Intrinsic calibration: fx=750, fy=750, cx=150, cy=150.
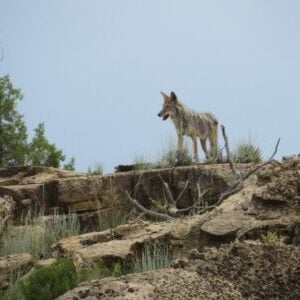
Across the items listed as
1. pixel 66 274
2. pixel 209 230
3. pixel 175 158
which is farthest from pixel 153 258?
pixel 175 158

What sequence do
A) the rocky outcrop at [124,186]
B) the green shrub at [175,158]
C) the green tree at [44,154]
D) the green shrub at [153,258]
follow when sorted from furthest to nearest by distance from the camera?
the green tree at [44,154], the green shrub at [175,158], the rocky outcrop at [124,186], the green shrub at [153,258]

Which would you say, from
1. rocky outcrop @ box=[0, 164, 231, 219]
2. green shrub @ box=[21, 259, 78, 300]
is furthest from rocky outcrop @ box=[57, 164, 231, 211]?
green shrub @ box=[21, 259, 78, 300]

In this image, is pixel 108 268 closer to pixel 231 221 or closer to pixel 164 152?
pixel 231 221

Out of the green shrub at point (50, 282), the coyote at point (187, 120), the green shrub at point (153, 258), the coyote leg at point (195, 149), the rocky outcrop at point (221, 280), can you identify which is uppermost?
the coyote at point (187, 120)

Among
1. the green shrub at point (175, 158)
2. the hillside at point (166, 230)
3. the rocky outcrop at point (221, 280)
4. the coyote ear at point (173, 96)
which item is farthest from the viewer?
the coyote ear at point (173, 96)

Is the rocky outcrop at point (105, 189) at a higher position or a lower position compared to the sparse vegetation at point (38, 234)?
higher

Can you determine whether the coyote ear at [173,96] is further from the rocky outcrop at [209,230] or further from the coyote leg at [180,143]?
the rocky outcrop at [209,230]

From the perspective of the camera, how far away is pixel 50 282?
884 cm

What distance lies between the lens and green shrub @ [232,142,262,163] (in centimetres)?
1680

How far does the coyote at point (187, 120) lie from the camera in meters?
18.6

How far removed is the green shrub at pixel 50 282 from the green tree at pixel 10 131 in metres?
15.7

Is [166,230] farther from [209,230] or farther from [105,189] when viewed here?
[105,189]

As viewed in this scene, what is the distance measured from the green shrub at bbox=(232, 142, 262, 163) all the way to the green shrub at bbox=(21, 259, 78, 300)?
8.11 m

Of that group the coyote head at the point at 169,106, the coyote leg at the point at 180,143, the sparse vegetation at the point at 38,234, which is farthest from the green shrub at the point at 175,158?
the sparse vegetation at the point at 38,234
